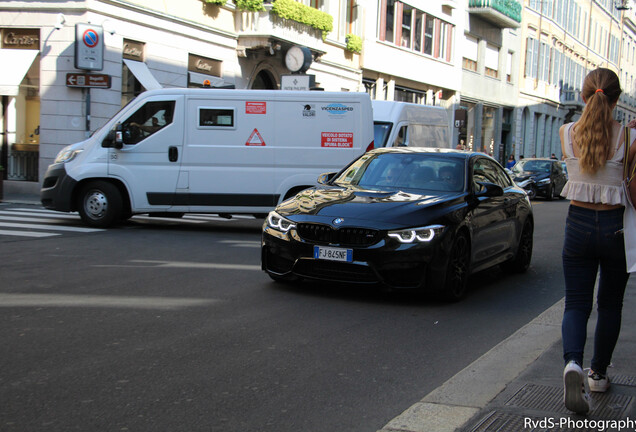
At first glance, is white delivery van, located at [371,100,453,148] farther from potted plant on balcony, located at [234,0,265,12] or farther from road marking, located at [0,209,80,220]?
potted plant on balcony, located at [234,0,265,12]

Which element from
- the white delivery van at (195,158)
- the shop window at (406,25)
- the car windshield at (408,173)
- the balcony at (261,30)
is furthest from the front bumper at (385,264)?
the shop window at (406,25)

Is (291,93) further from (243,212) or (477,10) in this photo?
(477,10)

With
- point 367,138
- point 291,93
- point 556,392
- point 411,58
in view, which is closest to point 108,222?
point 291,93

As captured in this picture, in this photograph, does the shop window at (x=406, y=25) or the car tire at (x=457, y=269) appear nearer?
the car tire at (x=457, y=269)

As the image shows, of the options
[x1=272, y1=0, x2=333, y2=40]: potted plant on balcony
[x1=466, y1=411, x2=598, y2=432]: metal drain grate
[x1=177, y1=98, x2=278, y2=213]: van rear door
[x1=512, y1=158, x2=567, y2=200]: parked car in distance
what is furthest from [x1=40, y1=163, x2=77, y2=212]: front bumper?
[x1=512, y1=158, x2=567, y2=200]: parked car in distance

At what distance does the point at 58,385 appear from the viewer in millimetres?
4641

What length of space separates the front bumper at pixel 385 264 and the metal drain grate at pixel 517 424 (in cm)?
318

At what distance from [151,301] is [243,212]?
6.52 meters

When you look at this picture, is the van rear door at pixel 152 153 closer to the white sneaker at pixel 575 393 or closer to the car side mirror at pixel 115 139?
the car side mirror at pixel 115 139

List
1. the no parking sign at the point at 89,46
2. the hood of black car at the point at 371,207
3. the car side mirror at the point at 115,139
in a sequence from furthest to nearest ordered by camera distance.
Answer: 1. the no parking sign at the point at 89,46
2. the car side mirror at the point at 115,139
3. the hood of black car at the point at 371,207

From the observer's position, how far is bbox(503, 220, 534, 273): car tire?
32.3ft

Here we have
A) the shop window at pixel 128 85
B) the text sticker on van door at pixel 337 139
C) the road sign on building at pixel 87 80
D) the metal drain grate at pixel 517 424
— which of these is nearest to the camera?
the metal drain grate at pixel 517 424

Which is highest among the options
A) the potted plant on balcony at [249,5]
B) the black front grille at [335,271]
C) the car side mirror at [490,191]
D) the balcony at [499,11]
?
the balcony at [499,11]

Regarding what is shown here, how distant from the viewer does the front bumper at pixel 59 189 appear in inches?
536
